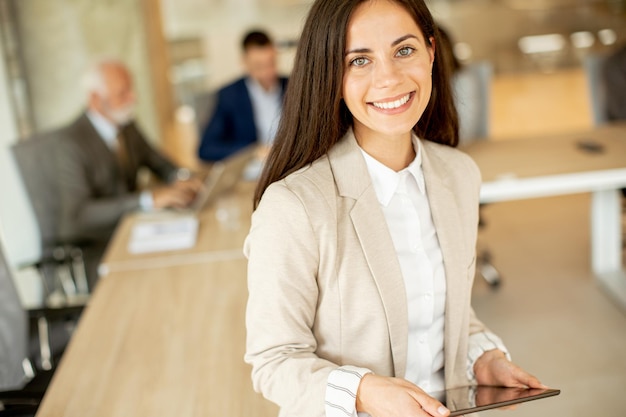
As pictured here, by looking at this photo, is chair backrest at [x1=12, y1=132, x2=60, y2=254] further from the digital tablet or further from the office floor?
the digital tablet

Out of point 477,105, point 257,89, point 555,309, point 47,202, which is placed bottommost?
A: point 555,309

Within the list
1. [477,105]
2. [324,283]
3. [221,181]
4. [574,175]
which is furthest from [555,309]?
[324,283]

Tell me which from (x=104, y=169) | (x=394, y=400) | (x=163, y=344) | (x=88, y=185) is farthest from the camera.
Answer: (x=104, y=169)

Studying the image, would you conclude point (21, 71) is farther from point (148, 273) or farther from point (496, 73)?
point (496, 73)

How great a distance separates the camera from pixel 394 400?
3.69ft

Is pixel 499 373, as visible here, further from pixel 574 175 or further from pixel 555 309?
pixel 555 309

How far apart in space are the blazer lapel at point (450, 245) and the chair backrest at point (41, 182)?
2.40m

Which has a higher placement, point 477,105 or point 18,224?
point 477,105

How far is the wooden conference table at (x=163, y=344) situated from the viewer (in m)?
1.74

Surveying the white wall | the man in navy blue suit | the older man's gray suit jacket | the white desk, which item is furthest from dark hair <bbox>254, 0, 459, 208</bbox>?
the white wall

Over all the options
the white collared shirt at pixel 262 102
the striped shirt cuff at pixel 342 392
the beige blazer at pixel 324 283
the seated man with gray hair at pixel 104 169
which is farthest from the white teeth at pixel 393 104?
the white collared shirt at pixel 262 102

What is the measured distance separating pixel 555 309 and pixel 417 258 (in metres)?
2.46

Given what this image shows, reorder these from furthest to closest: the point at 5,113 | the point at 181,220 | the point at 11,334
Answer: the point at 5,113, the point at 181,220, the point at 11,334

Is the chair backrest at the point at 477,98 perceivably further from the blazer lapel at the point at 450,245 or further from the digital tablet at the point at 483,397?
the digital tablet at the point at 483,397
